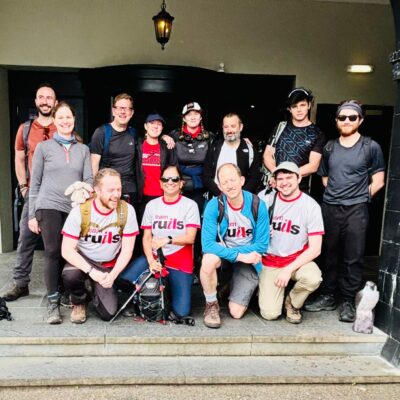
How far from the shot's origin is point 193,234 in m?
3.71

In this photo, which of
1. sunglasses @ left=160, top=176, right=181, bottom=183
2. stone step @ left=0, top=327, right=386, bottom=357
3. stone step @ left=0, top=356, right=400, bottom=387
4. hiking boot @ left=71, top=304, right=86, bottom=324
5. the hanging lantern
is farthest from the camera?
the hanging lantern

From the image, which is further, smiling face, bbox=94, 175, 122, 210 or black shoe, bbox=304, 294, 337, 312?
black shoe, bbox=304, 294, 337, 312

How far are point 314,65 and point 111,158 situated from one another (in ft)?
10.3

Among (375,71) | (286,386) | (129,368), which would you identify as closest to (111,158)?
(129,368)

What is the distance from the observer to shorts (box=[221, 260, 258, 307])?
3742mm

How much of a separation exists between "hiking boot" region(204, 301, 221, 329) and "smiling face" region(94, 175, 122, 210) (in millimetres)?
1154

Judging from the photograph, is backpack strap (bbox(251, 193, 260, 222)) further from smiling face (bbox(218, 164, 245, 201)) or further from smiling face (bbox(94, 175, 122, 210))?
smiling face (bbox(94, 175, 122, 210))

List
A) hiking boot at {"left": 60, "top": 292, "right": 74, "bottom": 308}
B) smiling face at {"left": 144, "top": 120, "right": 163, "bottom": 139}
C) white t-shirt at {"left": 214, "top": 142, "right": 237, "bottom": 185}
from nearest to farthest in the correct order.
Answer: hiking boot at {"left": 60, "top": 292, "right": 74, "bottom": 308} < smiling face at {"left": 144, "top": 120, "right": 163, "bottom": 139} < white t-shirt at {"left": 214, "top": 142, "right": 237, "bottom": 185}

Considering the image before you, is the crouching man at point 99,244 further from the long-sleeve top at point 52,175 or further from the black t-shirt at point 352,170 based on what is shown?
the black t-shirt at point 352,170

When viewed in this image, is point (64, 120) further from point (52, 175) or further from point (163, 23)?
point (163, 23)

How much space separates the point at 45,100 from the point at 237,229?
2.00m

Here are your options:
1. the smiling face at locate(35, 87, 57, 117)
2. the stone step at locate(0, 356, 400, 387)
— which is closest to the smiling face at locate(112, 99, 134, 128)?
the smiling face at locate(35, 87, 57, 117)

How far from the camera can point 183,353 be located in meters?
3.39

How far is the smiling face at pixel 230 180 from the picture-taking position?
11.5ft
